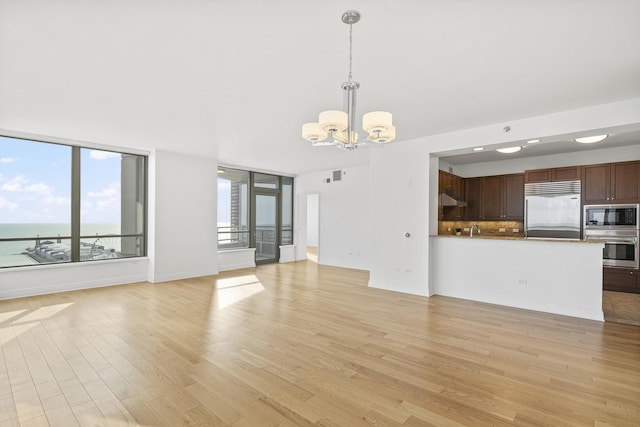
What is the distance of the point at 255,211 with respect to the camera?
28.9 feet

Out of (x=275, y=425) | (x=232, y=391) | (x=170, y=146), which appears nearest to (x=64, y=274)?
(x=170, y=146)

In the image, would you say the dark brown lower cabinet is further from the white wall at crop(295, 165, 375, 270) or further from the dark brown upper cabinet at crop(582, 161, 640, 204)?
the white wall at crop(295, 165, 375, 270)

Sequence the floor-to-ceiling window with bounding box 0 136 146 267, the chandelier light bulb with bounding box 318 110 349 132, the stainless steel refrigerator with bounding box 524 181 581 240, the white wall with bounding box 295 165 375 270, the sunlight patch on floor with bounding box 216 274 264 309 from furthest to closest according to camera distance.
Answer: the white wall with bounding box 295 165 375 270 → the stainless steel refrigerator with bounding box 524 181 581 240 → the floor-to-ceiling window with bounding box 0 136 146 267 → the sunlight patch on floor with bounding box 216 274 264 309 → the chandelier light bulb with bounding box 318 110 349 132

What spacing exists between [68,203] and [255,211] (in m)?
4.17

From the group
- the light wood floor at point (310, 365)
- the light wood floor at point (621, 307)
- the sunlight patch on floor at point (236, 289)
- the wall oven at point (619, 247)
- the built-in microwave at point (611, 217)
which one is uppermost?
the built-in microwave at point (611, 217)

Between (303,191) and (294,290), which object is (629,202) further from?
(303,191)

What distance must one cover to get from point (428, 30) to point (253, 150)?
4.59m

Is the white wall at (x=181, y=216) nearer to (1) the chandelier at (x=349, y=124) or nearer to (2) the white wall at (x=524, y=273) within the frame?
(1) the chandelier at (x=349, y=124)

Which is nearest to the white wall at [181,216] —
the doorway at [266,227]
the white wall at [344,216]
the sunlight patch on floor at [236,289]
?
the sunlight patch on floor at [236,289]

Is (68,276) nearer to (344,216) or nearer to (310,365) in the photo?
(310,365)

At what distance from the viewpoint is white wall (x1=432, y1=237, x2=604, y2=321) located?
167 inches

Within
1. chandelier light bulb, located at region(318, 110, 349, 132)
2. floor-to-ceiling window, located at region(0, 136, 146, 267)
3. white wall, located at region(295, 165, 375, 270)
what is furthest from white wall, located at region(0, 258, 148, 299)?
chandelier light bulb, located at region(318, 110, 349, 132)

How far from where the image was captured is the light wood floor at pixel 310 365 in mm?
2131

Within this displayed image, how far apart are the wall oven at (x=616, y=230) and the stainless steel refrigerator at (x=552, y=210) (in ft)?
0.74
